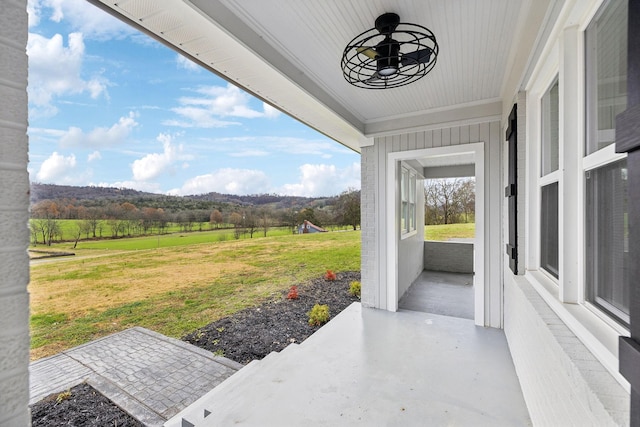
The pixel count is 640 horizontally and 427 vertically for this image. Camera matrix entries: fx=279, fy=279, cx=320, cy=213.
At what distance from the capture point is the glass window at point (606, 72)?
2.93 ft

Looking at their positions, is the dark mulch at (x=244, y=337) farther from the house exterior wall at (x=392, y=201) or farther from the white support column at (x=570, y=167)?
the white support column at (x=570, y=167)

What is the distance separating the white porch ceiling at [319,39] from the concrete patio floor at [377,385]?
245 cm

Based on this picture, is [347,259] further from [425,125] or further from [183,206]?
[183,206]

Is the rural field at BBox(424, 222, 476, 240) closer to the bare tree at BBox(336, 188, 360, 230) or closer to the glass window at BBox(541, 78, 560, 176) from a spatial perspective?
the bare tree at BBox(336, 188, 360, 230)

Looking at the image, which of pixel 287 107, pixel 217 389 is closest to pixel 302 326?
pixel 217 389

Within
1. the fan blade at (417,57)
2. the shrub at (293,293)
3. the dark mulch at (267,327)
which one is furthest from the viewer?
the shrub at (293,293)

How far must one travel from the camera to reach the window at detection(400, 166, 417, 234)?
4938 mm

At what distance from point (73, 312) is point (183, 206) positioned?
1.32 m

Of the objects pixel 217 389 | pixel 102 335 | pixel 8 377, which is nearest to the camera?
pixel 8 377

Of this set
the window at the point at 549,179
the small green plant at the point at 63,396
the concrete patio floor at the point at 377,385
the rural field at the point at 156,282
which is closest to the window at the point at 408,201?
the rural field at the point at 156,282

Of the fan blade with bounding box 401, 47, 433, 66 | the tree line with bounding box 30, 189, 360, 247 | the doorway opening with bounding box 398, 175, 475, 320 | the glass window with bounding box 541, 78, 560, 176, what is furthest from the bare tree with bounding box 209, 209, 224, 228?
the glass window with bounding box 541, 78, 560, 176

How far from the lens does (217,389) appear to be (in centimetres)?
229

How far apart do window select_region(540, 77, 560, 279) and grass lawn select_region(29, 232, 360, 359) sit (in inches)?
129

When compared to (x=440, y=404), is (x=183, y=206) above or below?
above
